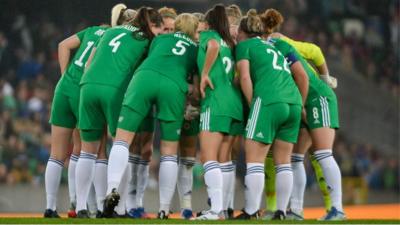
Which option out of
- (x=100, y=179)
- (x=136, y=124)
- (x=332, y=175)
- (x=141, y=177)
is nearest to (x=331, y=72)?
(x=332, y=175)

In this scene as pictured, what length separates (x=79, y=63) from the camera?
874 cm

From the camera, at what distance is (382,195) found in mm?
16672

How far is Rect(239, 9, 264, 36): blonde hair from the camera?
8.48m

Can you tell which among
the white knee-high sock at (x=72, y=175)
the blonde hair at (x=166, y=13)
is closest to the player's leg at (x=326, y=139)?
the blonde hair at (x=166, y=13)

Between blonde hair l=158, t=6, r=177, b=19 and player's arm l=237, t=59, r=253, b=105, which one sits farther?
blonde hair l=158, t=6, r=177, b=19

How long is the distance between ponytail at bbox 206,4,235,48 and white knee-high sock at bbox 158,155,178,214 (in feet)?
3.39

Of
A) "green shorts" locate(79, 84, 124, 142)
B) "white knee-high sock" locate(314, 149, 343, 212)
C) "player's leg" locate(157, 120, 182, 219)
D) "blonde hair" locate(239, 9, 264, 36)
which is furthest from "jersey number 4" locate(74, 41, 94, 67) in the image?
"white knee-high sock" locate(314, 149, 343, 212)

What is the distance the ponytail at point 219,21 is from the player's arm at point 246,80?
25 centimetres

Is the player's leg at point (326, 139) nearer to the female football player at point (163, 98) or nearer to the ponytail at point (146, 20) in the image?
the female football player at point (163, 98)

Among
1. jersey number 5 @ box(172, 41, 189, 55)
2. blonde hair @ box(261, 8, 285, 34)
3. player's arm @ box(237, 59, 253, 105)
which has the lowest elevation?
player's arm @ box(237, 59, 253, 105)

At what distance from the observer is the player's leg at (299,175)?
9117mm

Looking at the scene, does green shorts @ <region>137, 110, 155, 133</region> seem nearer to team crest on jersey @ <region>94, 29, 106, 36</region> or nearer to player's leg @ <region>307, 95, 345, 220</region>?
team crest on jersey @ <region>94, 29, 106, 36</region>

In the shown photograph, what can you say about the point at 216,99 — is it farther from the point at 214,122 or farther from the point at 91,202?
the point at 91,202

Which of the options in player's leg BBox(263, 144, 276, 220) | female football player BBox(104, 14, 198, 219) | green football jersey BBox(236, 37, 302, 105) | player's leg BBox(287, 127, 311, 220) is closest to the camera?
female football player BBox(104, 14, 198, 219)
